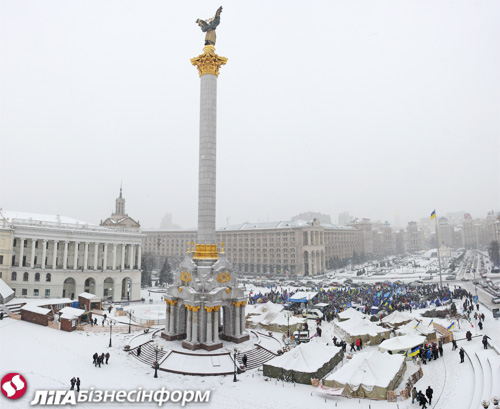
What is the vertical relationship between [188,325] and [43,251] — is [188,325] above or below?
below

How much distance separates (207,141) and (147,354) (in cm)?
1933

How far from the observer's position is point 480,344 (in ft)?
94.8

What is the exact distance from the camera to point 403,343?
1070 inches

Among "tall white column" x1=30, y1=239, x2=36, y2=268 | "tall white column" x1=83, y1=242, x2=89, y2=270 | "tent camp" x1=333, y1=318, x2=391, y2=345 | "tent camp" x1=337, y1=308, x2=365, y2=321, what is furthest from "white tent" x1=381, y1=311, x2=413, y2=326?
"tall white column" x1=30, y1=239, x2=36, y2=268

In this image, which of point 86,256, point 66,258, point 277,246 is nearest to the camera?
point 66,258

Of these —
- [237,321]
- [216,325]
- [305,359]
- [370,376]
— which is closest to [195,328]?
[216,325]

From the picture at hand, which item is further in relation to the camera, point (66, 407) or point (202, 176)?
point (202, 176)

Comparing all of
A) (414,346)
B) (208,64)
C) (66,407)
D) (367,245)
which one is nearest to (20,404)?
(66,407)

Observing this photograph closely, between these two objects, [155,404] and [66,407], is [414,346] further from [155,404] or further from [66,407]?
[66,407]

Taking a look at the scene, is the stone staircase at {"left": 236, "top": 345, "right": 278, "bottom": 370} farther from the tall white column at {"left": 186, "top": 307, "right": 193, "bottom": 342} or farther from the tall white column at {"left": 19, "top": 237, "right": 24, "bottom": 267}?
the tall white column at {"left": 19, "top": 237, "right": 24, "bottom": 267}

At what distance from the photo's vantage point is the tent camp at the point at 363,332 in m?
31.5

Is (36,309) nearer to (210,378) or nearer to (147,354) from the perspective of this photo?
(147,354)

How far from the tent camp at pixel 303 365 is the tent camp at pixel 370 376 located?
5.33ft

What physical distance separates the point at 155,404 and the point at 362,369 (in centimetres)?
1228
